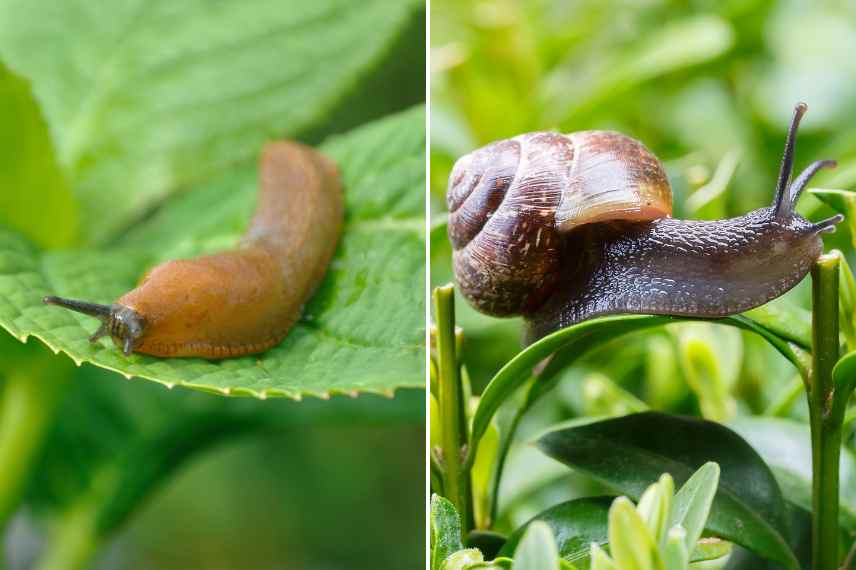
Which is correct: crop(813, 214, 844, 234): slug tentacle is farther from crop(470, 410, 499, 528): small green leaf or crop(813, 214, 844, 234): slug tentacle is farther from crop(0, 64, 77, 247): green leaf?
crop(0, 64, 77, 247): green leaf

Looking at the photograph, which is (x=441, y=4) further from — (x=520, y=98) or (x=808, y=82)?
(x=808, y=82)

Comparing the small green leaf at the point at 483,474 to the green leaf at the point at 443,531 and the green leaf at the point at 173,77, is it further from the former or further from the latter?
the green leaf at the point at 173,77

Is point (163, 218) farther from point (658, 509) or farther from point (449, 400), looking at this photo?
point (658, 509)

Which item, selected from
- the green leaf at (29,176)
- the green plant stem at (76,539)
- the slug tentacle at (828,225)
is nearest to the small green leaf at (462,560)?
the slug tentacle at (828,225)

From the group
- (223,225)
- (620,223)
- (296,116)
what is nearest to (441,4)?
(296,116)

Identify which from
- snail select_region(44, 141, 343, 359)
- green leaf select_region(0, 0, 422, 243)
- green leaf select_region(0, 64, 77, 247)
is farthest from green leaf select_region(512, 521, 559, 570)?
green leaf select_region(0, 0, 422, 243)

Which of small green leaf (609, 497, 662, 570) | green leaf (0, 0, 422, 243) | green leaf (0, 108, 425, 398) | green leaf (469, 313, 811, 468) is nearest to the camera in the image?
small green leaf (609, 497, 662, 570)

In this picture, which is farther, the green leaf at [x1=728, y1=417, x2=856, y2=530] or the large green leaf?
the large green leaf
